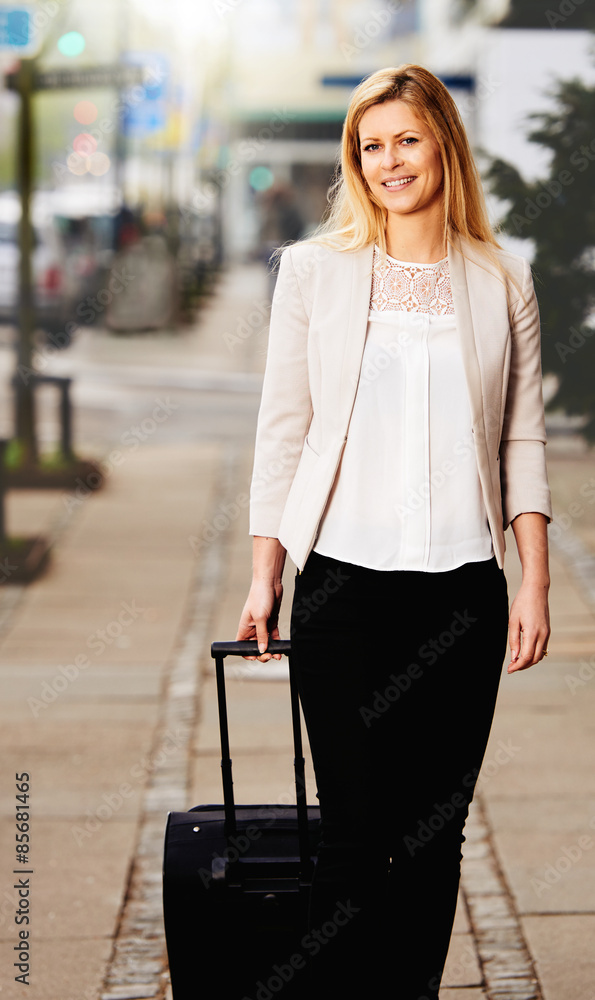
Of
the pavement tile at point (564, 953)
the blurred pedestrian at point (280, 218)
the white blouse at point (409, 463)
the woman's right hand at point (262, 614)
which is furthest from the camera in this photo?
the blurred pedestrian at point (280, 218)

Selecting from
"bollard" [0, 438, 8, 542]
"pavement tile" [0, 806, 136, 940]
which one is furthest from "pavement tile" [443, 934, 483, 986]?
"bollard" [0, 438, 8, 542]

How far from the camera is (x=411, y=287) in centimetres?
234

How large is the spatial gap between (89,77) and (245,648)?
7.20 metres

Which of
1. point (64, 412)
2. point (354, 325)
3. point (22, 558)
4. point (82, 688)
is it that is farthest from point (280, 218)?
point (354, 325)

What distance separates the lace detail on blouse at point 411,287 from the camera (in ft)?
7.63

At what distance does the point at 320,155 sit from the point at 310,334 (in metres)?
53.3

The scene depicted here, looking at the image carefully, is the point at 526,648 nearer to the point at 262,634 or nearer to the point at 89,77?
the point at 262,634

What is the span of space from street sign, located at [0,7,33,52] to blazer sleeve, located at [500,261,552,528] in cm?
667

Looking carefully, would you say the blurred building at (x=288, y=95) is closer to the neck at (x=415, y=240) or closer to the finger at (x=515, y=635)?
the neck at (x=415, y=240)

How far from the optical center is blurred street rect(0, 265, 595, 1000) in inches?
125

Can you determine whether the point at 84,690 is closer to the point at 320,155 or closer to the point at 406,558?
the point at 406,558

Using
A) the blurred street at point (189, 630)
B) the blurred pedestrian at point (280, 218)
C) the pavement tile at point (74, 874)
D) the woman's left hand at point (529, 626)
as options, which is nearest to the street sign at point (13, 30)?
the blurred street at point (189, 630)

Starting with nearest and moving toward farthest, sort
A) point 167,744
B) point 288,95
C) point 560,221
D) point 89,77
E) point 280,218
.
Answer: point 167,744
point 560,221
point 89,77
point 280,218
point 288,95

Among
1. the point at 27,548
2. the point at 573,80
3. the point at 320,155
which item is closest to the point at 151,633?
the point at 27,548
